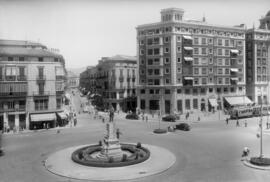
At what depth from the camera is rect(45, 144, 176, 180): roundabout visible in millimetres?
25281

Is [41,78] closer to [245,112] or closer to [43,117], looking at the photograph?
[43,117]

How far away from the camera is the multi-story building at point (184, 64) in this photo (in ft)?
244

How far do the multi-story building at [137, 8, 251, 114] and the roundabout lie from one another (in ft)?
141

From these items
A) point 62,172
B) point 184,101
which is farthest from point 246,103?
point 62,172

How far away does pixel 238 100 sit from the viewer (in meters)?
83.1

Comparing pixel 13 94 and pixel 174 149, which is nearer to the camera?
pixel 174 149

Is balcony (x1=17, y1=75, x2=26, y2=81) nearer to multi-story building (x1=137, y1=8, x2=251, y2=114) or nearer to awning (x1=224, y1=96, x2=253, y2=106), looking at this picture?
multi-story building (x1=137, y1=8, x2=251, y2=114)

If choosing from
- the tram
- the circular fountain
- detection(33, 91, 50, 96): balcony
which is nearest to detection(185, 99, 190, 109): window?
the tram

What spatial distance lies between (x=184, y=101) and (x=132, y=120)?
59.1 feet


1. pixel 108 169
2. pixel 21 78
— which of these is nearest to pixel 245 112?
pixel 108 169

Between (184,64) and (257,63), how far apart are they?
2995 centimetres

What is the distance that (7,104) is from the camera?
5344 centimetres

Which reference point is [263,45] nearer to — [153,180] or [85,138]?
[85,138]

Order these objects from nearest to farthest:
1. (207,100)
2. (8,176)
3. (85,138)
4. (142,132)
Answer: (8,176) → (85,138) → (142,132) → (207,100)
